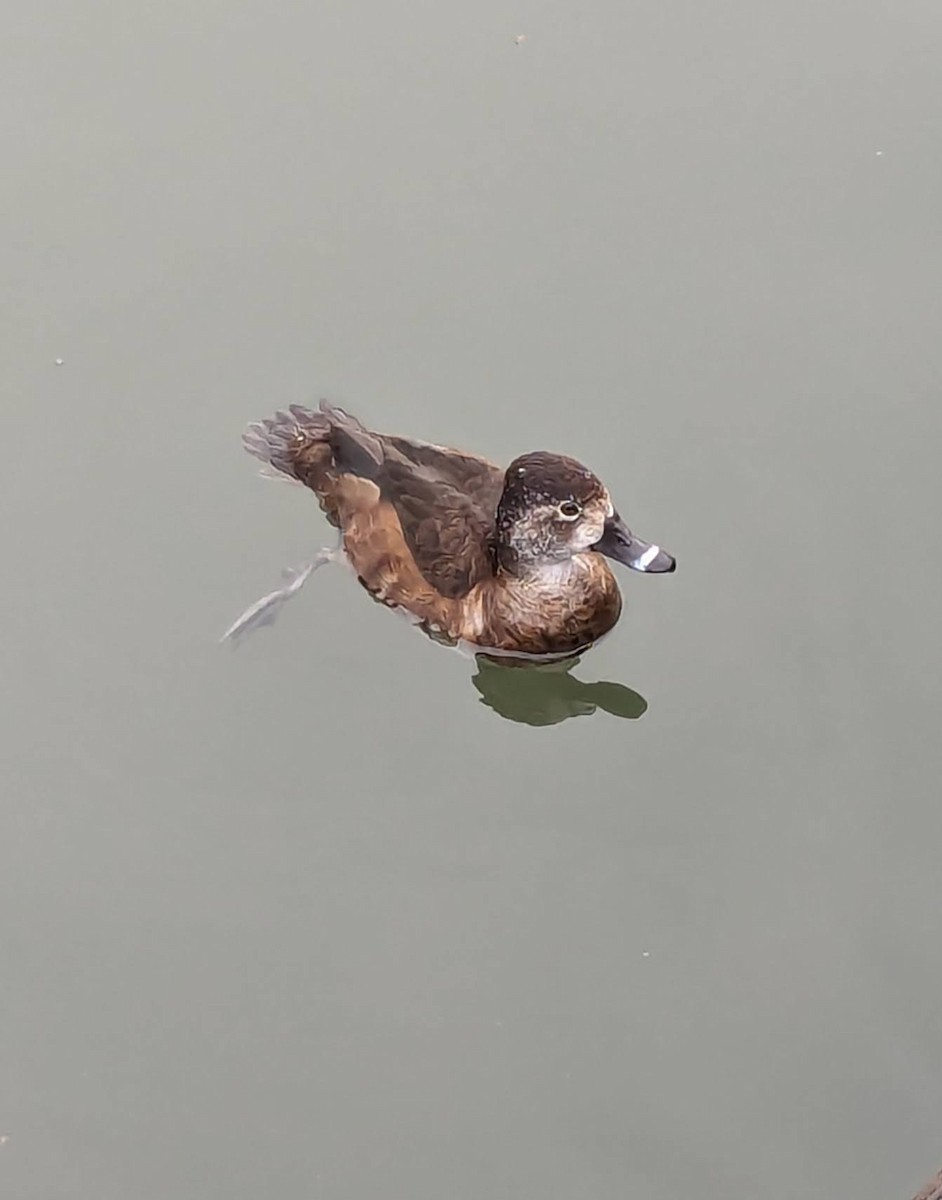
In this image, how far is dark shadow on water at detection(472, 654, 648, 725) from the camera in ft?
13.9

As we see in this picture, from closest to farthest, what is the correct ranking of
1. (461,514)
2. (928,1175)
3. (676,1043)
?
(928,1175)
(676,1043)
(461,514)

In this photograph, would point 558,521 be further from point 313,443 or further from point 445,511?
point 313,443

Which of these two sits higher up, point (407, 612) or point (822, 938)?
point (407, 612)

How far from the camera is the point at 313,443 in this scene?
4301 millimetres

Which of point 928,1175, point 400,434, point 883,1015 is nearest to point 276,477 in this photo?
point 400,434

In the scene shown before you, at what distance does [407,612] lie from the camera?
4270mm

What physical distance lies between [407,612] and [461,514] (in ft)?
1.01

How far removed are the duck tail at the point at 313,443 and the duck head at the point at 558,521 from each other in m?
0.38

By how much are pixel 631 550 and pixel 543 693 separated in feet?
1.55

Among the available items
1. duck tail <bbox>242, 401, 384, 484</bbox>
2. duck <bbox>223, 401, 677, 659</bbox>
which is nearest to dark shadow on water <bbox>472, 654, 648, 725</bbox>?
duck <bbox>223, 401, 677, 659</bbox>

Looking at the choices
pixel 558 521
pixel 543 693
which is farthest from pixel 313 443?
pixel 543 693

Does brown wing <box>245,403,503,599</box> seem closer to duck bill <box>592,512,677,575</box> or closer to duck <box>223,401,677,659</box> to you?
duck <box>223,401,677,659</box>

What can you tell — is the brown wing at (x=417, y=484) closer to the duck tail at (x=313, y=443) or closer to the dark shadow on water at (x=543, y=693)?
the duck tail at (x=313, y=443)

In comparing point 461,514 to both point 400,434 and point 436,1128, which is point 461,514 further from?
point 436,1128
